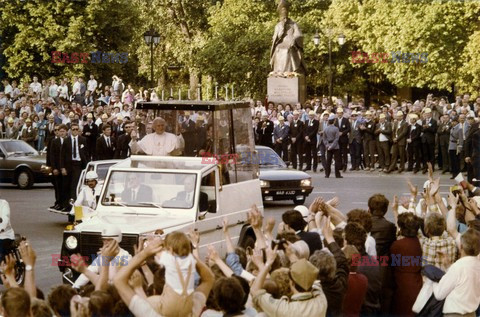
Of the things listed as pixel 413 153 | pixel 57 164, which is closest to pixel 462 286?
pixel 57 164

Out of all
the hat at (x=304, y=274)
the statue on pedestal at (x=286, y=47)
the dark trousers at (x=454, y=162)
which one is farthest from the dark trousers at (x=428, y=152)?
the hat at (x=304, y=274)

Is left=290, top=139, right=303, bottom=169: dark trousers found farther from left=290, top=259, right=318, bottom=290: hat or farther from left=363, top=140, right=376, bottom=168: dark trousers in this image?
left=290, top=259, right=318, bottom=290: hat

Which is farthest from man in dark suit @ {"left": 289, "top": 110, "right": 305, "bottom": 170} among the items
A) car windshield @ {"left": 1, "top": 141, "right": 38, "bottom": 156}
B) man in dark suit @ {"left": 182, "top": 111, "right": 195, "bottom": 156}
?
man in dark suit @ {"left": 182, "top": 111, "right": 195, "bottom": 156}

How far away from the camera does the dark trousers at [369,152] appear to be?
122 feet

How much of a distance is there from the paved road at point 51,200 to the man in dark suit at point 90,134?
3.03m

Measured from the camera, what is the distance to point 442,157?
3525 cm

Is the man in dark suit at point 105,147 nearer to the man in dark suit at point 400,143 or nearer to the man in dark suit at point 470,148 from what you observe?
the man in dark suit at point 400,143

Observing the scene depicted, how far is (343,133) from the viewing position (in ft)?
121

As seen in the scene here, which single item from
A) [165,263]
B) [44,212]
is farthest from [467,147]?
[165,263]

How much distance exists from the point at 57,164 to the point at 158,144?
25.0 feet

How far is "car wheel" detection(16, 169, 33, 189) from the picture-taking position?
106 ft

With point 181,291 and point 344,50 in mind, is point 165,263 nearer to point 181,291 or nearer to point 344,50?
point 181,291

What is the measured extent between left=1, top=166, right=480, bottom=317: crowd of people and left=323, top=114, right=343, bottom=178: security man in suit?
2081 cm

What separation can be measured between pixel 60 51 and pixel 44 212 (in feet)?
87.4
